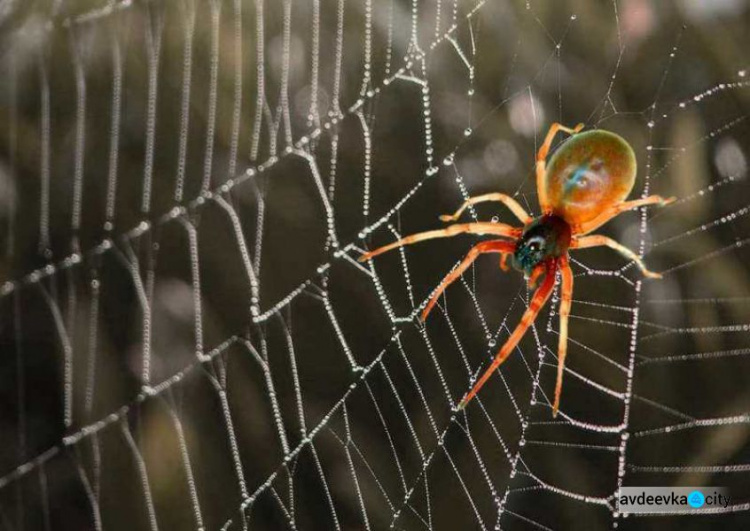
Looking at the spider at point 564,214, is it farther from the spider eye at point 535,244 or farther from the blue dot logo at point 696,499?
the blue dot logo at point 696,499

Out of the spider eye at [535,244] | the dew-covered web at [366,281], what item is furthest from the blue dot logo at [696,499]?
the spider eye at [535,244]

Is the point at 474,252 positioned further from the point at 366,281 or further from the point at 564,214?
the point at 366,281

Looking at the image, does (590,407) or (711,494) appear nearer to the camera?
(711,494)

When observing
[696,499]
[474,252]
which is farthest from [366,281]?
[696,499]

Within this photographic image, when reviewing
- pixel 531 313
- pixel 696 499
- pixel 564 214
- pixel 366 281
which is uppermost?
pixel 366 281

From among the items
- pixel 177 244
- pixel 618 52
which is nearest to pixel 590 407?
pixel 618 52

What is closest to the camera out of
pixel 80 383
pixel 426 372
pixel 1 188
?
pixel 1 188

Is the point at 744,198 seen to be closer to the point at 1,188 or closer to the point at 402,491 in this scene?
the point at 402,491

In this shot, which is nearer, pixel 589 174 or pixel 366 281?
pixel 589 174
